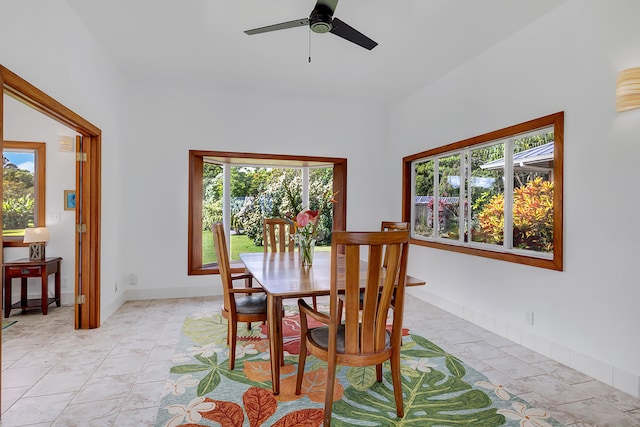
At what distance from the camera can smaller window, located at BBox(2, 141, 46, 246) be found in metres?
4.25

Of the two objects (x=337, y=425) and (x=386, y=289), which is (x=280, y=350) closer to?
(x=337, y=425)

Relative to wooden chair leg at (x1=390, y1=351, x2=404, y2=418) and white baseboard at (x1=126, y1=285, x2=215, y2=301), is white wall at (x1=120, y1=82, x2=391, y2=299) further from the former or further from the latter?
wooden chair leg at (x1=390, y1=351, x2=404, y2=418)

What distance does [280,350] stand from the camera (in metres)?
2.33

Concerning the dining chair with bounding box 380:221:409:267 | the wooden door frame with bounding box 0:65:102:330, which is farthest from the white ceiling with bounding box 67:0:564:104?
the dining chair with bounding box 380:221:409:267

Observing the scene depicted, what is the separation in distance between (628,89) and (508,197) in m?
1.33

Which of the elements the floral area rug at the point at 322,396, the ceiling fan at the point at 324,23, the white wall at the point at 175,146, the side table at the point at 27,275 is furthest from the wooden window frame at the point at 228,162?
the ceiling fan at the point at 324,23

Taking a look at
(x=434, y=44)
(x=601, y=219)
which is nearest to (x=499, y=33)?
(x=434, y=44)

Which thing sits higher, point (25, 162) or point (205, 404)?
point (25, 162)

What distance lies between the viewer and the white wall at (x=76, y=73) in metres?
2.16

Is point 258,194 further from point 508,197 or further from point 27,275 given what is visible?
point 508,197

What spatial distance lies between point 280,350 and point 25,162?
13.8 feet

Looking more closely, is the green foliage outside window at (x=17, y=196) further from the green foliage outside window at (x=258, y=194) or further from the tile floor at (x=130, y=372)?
the green foliage outside window at (x=258, y=194)

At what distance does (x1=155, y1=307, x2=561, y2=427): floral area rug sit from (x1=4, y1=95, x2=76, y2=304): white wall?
2.50 m

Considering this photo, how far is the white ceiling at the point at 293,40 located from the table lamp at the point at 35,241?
2.15 m
